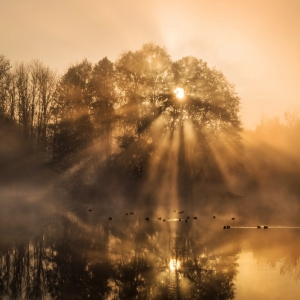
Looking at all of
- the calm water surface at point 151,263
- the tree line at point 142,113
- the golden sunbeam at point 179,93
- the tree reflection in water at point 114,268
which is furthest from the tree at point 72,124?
the tree reflection in water at point 114,268

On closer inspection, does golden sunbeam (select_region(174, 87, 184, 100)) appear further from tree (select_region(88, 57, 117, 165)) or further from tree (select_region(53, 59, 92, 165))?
tree (select_region(53, 59, 92, 165))

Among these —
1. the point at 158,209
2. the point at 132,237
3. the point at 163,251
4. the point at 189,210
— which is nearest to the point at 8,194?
the point at 158,209

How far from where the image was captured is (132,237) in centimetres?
2831

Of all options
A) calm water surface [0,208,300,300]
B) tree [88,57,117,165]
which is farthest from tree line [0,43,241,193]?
calm water surface [0,208,300,300]

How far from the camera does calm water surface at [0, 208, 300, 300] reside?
15492 mm

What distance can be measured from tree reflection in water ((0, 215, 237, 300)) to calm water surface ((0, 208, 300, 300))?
0.10 feet

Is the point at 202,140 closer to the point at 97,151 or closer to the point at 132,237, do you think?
the point at 97,151

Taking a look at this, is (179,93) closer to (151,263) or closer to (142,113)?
(142,113)

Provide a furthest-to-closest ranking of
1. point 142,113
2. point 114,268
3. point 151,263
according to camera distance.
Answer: point 142,113 → point 151,263 → point 114,268

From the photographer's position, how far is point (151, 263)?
20234mm

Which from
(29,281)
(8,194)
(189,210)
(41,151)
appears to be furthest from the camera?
(41,151)

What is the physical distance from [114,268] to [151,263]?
6.76ft

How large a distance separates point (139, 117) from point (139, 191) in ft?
33.5

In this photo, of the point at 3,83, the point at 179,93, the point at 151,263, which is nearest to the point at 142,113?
the point at 179,93
